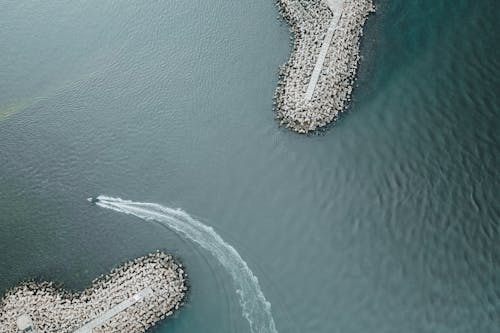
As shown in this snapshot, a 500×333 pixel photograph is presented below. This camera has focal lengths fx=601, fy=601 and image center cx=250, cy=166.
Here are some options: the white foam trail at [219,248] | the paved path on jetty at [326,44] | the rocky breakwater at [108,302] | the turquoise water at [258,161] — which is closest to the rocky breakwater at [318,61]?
the paved path on jetty at [326,44]

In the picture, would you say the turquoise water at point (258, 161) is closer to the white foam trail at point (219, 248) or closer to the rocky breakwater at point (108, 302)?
the white foam trail at point (219, 248)

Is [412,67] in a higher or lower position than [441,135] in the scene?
higher

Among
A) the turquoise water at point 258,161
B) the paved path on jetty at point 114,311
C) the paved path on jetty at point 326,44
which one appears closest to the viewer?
the paved path on jetty at point 114,311

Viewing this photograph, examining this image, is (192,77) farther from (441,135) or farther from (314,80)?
(441,135)

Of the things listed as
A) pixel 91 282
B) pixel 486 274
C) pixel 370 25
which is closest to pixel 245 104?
pixel 370 25

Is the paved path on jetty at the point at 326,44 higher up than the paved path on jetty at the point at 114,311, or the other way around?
the paved path on jetty at the point at 326,44

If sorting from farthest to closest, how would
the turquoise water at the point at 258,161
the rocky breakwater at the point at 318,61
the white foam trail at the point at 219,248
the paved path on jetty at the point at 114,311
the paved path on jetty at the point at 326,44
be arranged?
the paved path on jetty at the point at 326,44, the rocky breakwater at the point at 318,61, the turquoise water at the point at 258,161, the paved path on jetty at the point at 114,311, the white foam trail at the point at 219,248

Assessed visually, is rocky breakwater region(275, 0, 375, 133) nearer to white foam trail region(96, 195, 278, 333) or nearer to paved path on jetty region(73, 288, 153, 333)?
white foam trail region(96, 195, 278, 333)

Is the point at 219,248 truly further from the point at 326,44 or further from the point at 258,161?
the point at 326,44

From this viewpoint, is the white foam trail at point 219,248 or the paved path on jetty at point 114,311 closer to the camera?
the white foam trail at point 219,248
